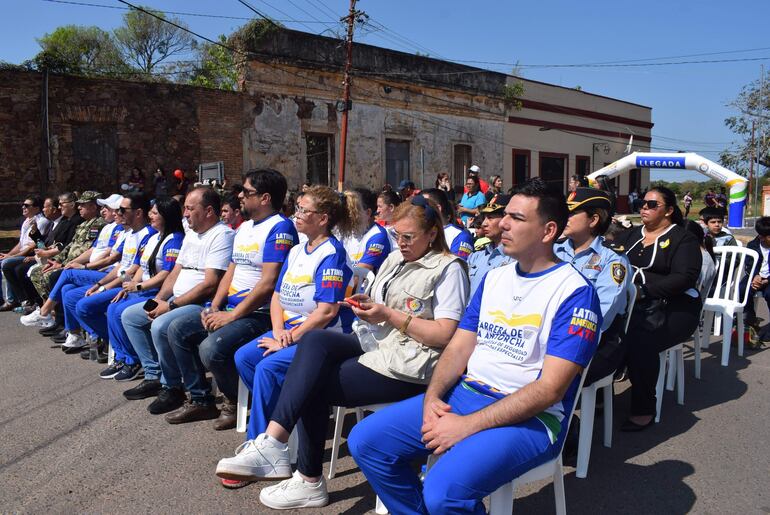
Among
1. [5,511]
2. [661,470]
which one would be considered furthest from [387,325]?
[5,511]

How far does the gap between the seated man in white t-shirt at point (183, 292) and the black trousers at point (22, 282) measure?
4085mm

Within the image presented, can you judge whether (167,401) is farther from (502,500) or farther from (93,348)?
(502,500)

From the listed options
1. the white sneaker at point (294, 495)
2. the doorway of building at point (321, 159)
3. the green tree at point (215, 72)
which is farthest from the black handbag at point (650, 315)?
the green tree at point (215, 72)

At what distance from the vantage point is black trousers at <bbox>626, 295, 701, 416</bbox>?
3873 mm

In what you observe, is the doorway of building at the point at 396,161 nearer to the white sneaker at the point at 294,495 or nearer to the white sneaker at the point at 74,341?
the white sneaker at the point at 74,341

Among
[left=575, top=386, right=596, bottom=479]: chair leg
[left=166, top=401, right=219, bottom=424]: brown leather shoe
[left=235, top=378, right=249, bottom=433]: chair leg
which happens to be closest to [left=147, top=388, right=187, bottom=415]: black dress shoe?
[left=166, top=401, right=219, bottom=424]: brown leather shoe

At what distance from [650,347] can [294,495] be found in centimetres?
250

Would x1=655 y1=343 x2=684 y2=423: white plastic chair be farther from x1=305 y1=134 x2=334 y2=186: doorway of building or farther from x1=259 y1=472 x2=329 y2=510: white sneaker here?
x1=305 y1=134 x2=334 y2=186: doorway of building

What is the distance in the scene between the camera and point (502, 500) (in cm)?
217

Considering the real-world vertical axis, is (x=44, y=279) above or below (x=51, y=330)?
above

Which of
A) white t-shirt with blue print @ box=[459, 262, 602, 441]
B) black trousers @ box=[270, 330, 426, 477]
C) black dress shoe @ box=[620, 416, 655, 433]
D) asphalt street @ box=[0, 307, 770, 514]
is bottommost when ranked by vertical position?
asphalt street @ box=[0, 307, 770, 514]

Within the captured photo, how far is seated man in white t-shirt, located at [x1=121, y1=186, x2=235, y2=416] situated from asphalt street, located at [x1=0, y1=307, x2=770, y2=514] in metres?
0.29

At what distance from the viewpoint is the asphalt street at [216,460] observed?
294 cm

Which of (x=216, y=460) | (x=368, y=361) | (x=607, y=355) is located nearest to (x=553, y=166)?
(x=607, y=355)
